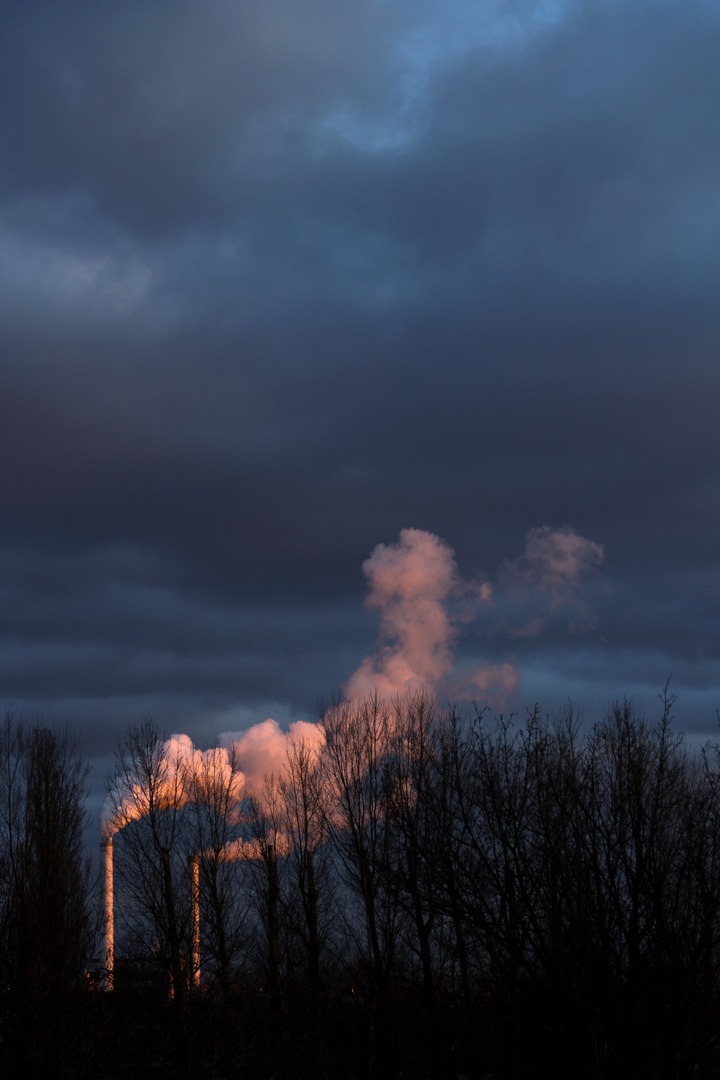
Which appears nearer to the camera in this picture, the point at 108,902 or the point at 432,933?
the point at 432,933

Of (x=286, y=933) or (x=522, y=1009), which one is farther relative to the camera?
(x=286, y=933)

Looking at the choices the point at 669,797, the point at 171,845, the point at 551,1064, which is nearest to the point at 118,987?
the point at 171,845

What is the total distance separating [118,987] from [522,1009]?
2610 cm

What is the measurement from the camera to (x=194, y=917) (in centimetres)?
3475

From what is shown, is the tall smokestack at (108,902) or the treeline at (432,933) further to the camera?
the tall smokestack at (108,902)

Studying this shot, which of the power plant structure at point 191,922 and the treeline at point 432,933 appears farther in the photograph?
the power plant structure at point 191,922

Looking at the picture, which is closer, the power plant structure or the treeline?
the treeline

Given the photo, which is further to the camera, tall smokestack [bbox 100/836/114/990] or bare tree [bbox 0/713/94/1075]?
tall smokestack [bbox 100/836/114/990]

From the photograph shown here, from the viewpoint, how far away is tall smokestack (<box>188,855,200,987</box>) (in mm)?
32656

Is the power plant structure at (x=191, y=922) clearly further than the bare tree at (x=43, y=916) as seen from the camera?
Yes

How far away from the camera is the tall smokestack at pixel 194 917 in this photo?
32.7m

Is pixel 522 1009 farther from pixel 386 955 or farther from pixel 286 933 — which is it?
pixel 286 933

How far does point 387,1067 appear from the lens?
29.3 metres

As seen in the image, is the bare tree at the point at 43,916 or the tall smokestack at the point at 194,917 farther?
the tall smokestack at the point at 194,917
